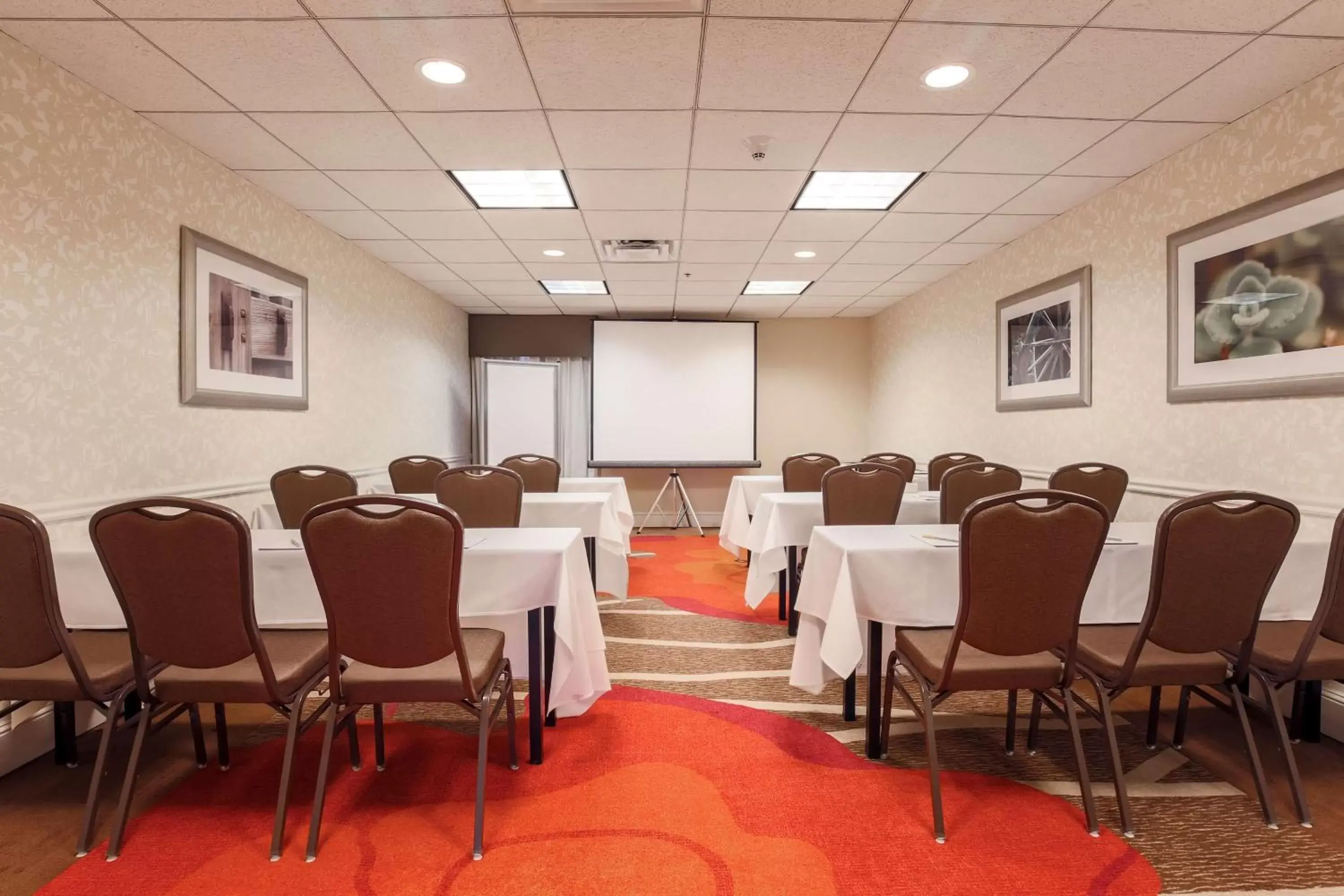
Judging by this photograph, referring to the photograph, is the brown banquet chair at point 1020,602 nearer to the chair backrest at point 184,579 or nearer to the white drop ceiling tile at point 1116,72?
the white drop ceiling tile at point 1116,72

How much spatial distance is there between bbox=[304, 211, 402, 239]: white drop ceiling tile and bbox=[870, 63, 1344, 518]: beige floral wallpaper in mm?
4605

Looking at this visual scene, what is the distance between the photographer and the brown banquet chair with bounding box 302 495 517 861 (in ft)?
5.59

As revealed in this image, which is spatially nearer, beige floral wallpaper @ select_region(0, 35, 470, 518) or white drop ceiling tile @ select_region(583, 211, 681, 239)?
beige floral wallpaper @ select_region(0, 35, 470, 518)

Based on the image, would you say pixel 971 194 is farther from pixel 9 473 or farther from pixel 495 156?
pixel 9 473

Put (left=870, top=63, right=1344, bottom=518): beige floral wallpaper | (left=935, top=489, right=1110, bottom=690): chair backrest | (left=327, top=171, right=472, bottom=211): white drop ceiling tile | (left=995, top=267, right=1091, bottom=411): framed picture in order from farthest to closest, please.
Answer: (left=995, top=267, right=1091, bottom=411): framed picture → (left=327, top=171, right=472, bottom=211): white drop ceiling tile → (left=870, top=63, right=1344, bottom=518): beige floral wallpaper → (left=935, top=489, right=1110, bottom=690): chair backrest

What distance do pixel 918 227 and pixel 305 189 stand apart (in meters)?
3.96

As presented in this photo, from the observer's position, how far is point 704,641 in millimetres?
3598

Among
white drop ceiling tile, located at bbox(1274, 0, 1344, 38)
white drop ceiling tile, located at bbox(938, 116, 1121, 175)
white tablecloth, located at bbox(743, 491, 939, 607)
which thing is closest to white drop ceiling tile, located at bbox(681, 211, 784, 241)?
white drop ceiling tile, located at bbox(938, 116, 1121, 175)

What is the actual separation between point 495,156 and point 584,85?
885 mm

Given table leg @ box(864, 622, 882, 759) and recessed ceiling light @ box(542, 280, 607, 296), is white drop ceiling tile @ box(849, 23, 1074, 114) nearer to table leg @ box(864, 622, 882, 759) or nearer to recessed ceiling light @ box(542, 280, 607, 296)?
table leg @ box(864, 622, 882, 759)

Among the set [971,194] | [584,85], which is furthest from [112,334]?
[971,194]

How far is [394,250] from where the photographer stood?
16.8ft

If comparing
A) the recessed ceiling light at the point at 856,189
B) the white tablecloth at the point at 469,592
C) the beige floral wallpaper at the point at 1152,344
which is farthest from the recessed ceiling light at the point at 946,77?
the white tablecloth at the point at 469,592

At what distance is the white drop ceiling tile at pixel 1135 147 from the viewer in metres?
3.04
